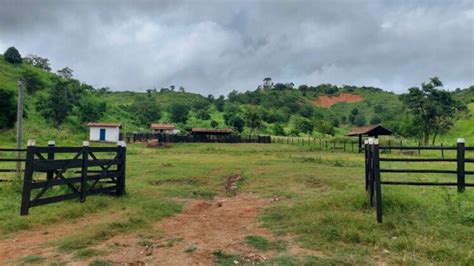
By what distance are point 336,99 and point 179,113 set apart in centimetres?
7554

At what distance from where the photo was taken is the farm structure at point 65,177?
7.54m

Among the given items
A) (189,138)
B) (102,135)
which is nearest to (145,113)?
(102,135)

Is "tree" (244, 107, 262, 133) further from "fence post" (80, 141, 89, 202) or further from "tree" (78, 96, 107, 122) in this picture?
"fence post" (80, 141, 89, 202)

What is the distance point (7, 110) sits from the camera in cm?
3650

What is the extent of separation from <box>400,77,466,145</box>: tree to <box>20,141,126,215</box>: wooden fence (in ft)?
140

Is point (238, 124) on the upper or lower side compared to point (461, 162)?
upper

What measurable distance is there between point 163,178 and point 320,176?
256 inches

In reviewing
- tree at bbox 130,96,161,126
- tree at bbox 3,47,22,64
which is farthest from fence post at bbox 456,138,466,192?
tree at bbox 3,47,22,64

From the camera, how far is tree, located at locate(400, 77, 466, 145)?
1711 inches

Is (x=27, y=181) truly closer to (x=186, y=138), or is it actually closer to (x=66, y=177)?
(x=66, y=177)

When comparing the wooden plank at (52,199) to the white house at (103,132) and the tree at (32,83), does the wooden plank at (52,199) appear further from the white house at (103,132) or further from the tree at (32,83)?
the tree at (32,83)

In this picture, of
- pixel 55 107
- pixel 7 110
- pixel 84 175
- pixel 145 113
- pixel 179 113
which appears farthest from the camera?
pixel 179 113

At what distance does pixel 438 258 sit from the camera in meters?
4.84

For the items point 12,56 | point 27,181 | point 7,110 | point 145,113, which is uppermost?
point 12,56
